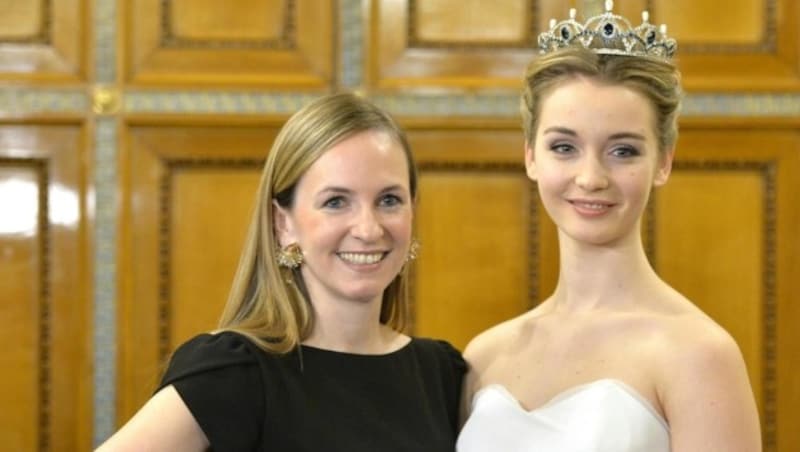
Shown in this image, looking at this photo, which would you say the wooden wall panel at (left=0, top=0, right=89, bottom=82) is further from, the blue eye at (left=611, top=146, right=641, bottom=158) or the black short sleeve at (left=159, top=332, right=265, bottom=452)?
the blue eye at (left=611, top=146, right=641, bottom=158)

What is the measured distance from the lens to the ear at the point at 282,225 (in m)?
2.13

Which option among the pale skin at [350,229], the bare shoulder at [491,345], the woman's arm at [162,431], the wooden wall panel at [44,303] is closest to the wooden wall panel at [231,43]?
the wooden wall panel at [44,303]

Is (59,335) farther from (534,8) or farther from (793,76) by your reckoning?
(793,76)

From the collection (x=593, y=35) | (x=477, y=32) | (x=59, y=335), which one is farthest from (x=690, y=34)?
(x=59, y=335)

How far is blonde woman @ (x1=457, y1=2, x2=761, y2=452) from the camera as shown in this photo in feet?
6.46

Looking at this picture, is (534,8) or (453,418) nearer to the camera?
(453,418)

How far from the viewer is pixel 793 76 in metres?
3.30

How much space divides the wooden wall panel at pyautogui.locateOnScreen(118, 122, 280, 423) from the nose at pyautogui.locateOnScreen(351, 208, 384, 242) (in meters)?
1.26

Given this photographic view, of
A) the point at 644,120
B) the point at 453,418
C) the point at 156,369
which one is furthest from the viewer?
the point at 156,369

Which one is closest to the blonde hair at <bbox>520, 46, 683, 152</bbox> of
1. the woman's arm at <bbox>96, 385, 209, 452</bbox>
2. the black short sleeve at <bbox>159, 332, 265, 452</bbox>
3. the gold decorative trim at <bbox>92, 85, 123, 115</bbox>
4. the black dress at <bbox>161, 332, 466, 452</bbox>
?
the black dress at <bbox>161, 332, 466, 452</bbox>

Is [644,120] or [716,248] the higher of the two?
[644,120]

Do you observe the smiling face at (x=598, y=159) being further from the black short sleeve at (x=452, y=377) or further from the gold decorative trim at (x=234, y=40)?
the gold decorative trim at (x=234, y=40)

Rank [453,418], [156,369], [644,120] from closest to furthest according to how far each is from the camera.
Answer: [644,120] < [453,418] < [156,369]

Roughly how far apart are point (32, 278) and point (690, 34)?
5.55ft
